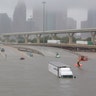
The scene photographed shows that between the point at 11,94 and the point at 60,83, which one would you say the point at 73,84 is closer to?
the point at 60,83

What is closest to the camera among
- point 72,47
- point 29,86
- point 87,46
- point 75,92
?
point 75,92

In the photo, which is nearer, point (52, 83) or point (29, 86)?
point (29, 86)

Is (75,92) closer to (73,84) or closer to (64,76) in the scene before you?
(73,84)

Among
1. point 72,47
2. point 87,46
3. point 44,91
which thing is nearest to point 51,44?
point 72,47

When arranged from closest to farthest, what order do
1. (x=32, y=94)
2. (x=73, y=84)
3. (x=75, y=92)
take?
(x=32, y=94) < (x=75, y=92) < (x=73, y=84)

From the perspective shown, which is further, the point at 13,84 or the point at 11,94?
the point at 13,84

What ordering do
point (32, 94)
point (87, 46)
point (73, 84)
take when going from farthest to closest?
point (87, 46) → point (73, 84) → point (32, 94)

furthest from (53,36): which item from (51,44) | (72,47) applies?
(72,47)

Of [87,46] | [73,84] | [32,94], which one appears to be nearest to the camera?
[32,94]
